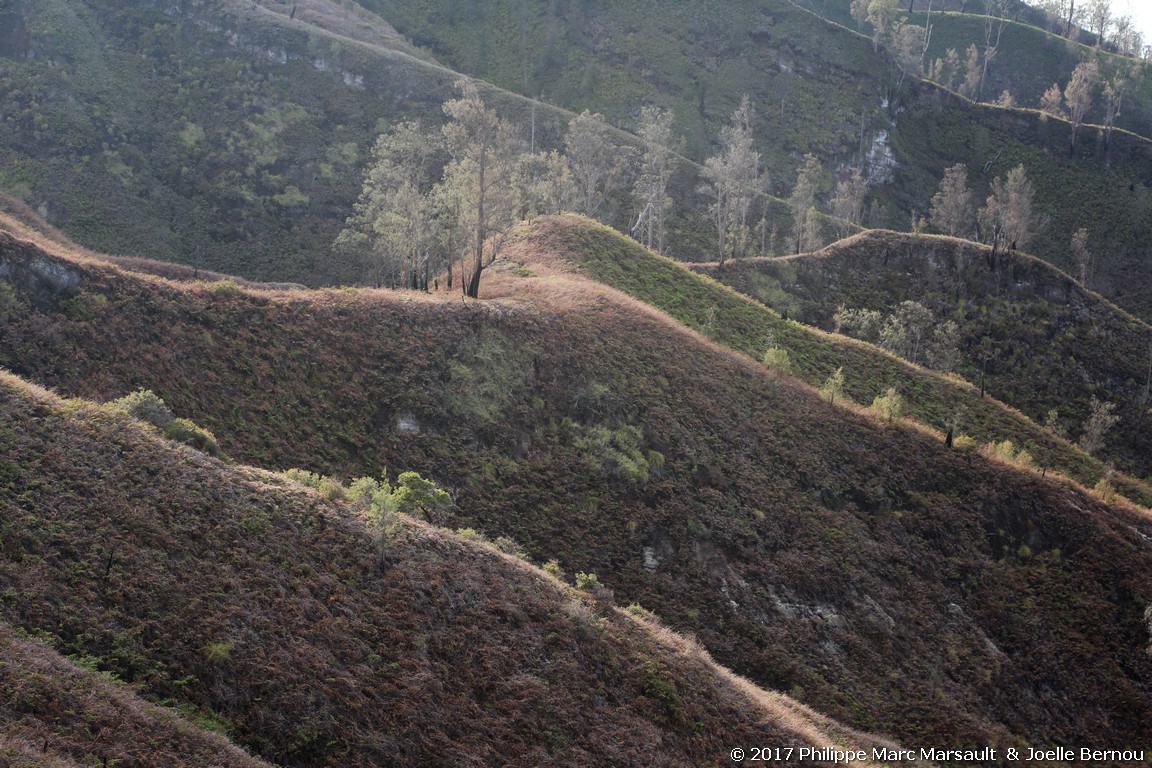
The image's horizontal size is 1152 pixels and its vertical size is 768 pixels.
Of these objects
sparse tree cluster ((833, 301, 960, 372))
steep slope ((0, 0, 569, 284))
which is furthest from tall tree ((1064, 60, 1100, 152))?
steep slope ((0, 0, 569, 284))

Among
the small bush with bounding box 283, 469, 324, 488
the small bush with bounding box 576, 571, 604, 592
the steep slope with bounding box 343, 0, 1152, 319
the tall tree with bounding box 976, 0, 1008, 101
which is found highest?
the tall tree with bounding box 976, 0, 1008, 101

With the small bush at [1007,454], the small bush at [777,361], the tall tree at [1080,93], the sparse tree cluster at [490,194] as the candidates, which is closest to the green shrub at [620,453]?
the sparse tree cluster at [490,194]

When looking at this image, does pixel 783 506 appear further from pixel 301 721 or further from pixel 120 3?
pixel 120 3

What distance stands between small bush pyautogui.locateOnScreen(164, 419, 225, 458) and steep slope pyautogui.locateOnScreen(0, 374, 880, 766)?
4.10 ft

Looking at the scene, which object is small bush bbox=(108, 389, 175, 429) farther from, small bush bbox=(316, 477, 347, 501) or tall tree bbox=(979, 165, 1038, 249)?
tall tree bbox=(979, 165, 1038, 249)

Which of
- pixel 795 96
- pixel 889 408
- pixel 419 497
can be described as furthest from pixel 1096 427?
pixel 795 96

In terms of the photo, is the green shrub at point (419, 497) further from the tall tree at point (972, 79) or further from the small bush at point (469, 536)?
the tall tree at point (972, 79)

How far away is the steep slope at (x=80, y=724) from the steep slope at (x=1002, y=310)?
54.1 meters

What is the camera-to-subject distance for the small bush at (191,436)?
74.9ft

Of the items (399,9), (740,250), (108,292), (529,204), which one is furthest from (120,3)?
(108,292)

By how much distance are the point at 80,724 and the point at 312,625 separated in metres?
5.32

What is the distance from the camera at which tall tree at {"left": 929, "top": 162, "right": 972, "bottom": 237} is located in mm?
96188

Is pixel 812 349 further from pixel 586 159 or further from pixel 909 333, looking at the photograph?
pixel 586 159

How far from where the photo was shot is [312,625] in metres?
18.1
